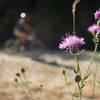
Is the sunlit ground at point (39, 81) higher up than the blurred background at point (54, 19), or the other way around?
the blurred background at point (54, 19)

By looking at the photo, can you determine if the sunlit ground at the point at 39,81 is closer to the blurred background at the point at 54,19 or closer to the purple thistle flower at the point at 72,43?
the purple thistle flower at the point at 72,43

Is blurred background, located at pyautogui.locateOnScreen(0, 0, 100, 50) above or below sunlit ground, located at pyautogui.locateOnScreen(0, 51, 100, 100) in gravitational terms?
above

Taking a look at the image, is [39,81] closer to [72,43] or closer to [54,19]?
[72,43]

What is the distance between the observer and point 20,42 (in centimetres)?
711

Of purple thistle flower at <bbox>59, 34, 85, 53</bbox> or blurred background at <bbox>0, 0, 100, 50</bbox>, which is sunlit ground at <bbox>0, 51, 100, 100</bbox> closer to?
purple thistle flower at <bbox>59, 34, 85, 53</bbox>

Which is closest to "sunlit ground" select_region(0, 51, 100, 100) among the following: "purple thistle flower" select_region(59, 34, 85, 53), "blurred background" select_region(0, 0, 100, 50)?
"purple thistle flower" select_region(59, 34, 85, 53)

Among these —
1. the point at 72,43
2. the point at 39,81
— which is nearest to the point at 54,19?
the point at 39,81

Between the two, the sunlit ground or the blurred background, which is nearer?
the sunlit ground

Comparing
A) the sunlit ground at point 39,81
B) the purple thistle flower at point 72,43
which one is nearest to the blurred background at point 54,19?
the sunlit ground at point 39,81

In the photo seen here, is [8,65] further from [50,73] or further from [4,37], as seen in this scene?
[4,37]

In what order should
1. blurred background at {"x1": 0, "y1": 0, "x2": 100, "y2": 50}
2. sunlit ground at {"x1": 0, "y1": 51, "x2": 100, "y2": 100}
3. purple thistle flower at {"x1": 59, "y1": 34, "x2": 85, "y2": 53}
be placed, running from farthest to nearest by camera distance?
blurred background at {"x1": 0, "y1": 0, "x2": 100, "y2": 50} < sunlit ground at {"x1": 0, "y1": 51, "x2": 100, "y2": 100} < purple thistle flower at {"x1": 59, "y1": 34, "x2": 85, "y2": 53}

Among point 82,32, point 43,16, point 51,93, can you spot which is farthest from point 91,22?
point 51,93

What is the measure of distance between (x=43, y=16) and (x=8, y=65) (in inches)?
163

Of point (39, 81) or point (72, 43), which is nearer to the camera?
point (72, 43)
